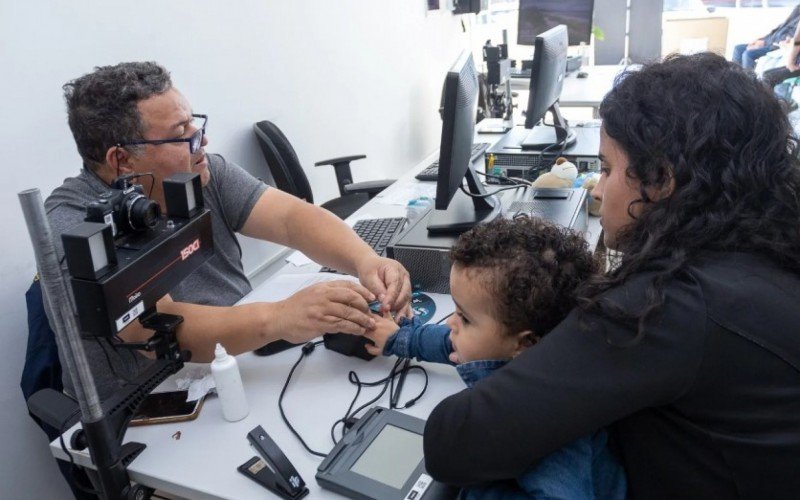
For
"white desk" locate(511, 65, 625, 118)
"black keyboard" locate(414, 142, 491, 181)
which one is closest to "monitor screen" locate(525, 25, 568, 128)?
"black keyboard" locate(414, 142, 491, 181)

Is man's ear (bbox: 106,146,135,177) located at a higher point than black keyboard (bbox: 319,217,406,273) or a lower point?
higher

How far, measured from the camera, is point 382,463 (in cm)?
93

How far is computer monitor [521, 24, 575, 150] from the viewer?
217cm

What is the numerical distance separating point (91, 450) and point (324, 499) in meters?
0.37

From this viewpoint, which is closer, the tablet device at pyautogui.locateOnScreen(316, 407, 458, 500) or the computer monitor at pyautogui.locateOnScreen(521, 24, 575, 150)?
the tablet device at pyautogui.locateOnScreen(316, 407, 458, 500)

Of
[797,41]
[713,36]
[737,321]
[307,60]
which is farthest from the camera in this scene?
[713,36]

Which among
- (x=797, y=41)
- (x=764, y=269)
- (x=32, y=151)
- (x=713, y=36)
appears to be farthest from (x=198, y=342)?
(x=713, y=36)

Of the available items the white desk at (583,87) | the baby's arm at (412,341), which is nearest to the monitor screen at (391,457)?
the baby's arm at (412,341)

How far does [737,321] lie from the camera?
2.26ft

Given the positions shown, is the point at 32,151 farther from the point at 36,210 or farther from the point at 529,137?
the point at 529,137

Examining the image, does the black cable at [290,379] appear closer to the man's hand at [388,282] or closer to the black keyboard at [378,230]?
the man's hand at [388,282]

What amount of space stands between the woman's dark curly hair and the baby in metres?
0.12

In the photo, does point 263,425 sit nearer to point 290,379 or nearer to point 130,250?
point 290,379

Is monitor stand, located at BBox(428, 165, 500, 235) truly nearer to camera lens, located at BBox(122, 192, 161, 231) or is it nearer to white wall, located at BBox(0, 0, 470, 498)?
camera lens, located at BBox(122, 192, 161, 231)
